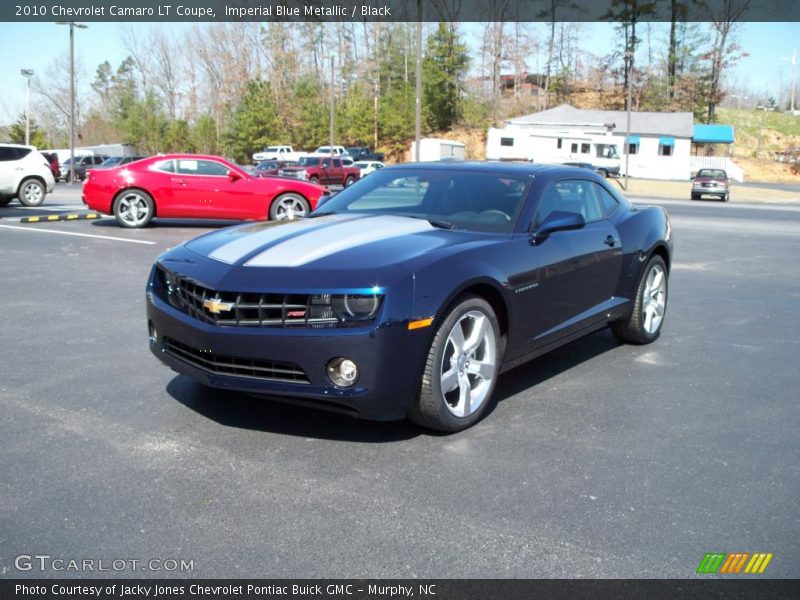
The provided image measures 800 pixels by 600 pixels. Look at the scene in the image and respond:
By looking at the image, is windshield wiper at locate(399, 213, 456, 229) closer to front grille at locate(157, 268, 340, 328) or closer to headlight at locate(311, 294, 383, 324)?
headlight at locate(311, 294, 383, 324)

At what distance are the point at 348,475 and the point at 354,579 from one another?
93 cm

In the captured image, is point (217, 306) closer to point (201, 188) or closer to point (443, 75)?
point (201, 188)

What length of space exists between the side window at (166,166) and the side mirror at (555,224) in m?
11.6

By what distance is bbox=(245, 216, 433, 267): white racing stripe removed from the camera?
4105mm

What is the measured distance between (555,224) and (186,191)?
37.6 feet

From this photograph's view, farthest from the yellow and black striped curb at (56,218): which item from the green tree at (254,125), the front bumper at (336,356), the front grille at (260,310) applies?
the green tree at (254,125)

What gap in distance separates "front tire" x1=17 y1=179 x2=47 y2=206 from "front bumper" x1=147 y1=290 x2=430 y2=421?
18458mm

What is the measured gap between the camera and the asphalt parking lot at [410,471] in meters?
2.98

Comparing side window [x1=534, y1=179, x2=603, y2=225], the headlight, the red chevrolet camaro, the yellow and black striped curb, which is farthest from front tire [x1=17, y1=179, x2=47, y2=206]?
the headlight

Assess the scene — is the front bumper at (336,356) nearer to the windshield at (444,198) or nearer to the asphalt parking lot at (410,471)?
the asphalt parking lot at (410,471)

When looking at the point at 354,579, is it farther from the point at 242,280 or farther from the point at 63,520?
the point at 242,280

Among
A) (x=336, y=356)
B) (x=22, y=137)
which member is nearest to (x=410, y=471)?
(x=336, y=356)

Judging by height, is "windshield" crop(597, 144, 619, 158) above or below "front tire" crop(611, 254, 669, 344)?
above

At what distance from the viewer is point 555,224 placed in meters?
4.87
